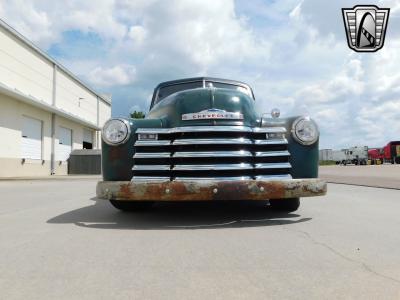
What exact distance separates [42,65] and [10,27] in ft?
17.4

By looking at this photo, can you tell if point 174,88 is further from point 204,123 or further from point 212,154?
point 212,154

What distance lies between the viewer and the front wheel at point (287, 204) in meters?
6.06

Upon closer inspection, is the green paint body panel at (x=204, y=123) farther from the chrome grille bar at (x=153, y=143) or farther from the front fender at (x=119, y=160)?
the chrome grille bar at (x=153, y=143)

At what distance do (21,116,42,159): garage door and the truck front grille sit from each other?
73.0 feet

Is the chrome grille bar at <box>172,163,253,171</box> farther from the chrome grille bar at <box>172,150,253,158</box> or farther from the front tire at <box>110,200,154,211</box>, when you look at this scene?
the front tire at <box>110,200,154,211</box>

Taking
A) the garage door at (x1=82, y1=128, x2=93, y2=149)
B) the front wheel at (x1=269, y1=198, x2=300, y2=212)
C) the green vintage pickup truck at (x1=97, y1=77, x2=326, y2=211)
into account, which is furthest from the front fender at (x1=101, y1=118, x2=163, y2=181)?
the garage door at (x1=82, y1=128, x2=93, y2=149)

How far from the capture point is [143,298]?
2555 mm

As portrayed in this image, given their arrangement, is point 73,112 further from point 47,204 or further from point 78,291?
point 78,291

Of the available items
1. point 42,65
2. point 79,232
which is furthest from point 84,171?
point 79,232

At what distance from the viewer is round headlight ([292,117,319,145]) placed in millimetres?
5492

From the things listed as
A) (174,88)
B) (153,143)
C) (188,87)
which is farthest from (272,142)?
(174,88)

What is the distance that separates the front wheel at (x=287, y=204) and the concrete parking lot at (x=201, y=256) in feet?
0.38

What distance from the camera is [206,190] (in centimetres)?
485

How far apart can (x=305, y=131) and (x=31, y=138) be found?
2425cm
